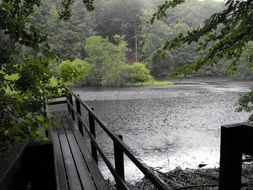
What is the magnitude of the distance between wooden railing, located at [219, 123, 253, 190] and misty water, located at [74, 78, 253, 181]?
408cm

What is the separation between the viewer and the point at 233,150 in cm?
197

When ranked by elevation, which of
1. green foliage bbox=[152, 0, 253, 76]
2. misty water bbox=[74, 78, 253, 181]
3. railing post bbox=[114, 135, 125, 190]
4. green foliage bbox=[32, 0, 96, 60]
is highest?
A: green foliage bbox=[32, 0, 96, 60]

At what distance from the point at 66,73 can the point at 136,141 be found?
11.9 meters

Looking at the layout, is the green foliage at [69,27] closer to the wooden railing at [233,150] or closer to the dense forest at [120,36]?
the dense forest at [120,36]

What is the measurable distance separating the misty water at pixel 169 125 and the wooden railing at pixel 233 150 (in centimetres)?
408

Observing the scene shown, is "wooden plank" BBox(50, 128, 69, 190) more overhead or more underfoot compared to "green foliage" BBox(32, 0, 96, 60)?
more underfoot

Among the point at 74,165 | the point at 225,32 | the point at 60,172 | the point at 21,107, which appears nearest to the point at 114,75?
the point at 74,165

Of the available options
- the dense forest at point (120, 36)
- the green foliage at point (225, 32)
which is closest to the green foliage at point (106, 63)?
the dense forest at point (120, 36)

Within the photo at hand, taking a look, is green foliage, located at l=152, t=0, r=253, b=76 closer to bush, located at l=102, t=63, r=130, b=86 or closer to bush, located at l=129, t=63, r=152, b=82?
bush, located at l=102, t=63, r=130, b=86

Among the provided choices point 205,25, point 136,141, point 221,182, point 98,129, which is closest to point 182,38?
point 205,25

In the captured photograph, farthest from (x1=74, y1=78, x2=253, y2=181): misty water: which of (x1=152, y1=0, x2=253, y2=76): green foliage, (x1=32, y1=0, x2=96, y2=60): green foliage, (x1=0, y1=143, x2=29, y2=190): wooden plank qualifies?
(x1=32, y1=0, x2=96, y2=60): green foliage

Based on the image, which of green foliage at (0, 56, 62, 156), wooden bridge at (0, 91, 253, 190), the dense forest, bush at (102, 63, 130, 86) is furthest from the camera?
the dense forest

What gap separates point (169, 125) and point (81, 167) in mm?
13867

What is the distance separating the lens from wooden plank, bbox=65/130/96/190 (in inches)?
136
